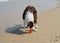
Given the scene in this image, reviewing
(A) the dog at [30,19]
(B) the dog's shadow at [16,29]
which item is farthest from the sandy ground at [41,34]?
(A) the dog at [30,19]

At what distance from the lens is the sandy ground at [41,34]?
6.56 m

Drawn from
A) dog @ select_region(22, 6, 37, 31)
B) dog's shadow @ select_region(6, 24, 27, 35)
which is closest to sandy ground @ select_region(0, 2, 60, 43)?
dog's shadow @ select_region(6, 24, 27, 35)

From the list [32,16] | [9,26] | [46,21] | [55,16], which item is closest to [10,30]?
[9,26]

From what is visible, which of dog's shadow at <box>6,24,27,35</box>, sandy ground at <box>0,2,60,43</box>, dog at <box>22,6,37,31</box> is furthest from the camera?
dog's shadow at <box>6,24,27,35</box>

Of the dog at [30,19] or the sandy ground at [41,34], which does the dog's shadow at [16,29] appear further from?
the dog at [30,19]

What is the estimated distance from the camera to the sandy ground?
656 centimetres

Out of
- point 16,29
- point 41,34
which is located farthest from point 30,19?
point 16,29

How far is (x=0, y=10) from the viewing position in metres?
9.18

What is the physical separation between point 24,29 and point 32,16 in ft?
1.78

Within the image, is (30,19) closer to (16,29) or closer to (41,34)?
(41,34)

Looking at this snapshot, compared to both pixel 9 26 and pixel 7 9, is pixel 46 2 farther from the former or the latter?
pixel 9 26

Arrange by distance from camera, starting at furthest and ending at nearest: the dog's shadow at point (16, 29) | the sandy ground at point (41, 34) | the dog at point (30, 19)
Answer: the dog's shadow at point (16, 29) < the dog at point (30, 19) < the sandy ground at point (41, 34)

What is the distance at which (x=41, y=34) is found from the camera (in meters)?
6.97

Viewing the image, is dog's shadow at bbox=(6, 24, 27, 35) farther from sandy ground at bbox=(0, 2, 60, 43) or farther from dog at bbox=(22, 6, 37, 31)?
dog at bbox=(22, 6, 37, 31)
